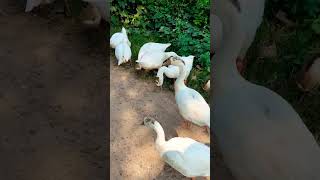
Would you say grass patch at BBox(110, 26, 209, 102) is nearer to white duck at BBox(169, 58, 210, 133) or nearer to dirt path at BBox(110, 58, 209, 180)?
dirt path at BBox(110, 58, 209, 180)

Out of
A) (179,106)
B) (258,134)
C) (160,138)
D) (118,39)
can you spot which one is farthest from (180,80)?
(258,134)

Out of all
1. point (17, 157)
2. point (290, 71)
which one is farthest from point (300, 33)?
point (17, 157)

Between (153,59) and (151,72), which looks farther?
(151,72)

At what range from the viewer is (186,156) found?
231 centimetres

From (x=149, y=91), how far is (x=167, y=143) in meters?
0.64

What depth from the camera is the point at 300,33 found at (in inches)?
125

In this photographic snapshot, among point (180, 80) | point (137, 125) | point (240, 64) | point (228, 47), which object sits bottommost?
point (137, 125)

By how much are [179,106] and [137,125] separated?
273 mm

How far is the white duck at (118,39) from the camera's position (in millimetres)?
3199

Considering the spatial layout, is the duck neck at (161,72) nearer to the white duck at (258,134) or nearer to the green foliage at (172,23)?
the green foliage at (172,23)

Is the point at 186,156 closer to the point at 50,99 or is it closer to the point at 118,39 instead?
the point at 50,99

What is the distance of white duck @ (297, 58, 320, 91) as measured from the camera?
2738 millimetres

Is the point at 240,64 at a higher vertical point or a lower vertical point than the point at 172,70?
higher

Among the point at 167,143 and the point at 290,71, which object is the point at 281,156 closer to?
the point at 167,143
